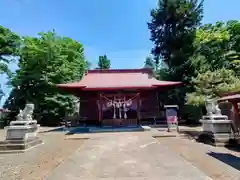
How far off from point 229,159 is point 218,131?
279 centimetres

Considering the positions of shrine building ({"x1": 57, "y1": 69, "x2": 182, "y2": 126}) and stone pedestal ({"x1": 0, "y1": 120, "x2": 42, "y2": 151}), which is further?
shrine building ({"x1": 57, "y1": 69, "x2": 182, "y2": 126})

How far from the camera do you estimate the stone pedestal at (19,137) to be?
809cm

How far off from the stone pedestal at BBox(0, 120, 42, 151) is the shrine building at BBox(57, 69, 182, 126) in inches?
258


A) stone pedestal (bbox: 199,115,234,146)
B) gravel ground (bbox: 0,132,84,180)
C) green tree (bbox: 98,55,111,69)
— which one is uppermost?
green tree (bbox: 98,55,111,69)

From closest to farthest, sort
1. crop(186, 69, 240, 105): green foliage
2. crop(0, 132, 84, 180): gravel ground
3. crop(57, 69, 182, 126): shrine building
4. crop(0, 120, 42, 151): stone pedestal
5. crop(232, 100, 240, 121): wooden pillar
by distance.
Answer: crop(0, 132, 84, 180): gravel ground, crop(0, 120, 42, 151): stone pedestal, crop(232, 100, 240, 121): wooden pillar, crop(186, 69, 240, 105): green foliage, crop(57, 69, 182, 126): shrine building

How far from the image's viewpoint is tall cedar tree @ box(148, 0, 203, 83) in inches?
810

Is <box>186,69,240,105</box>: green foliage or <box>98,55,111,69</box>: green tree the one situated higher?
<box>98,55,111,69</box>: green tree

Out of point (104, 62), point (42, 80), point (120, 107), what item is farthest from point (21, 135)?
point (104, 62)

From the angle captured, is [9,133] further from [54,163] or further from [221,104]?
[221,104]

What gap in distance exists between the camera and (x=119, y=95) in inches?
630

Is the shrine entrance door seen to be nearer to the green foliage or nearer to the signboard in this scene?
the signboard

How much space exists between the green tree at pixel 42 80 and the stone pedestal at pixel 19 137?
1185cm

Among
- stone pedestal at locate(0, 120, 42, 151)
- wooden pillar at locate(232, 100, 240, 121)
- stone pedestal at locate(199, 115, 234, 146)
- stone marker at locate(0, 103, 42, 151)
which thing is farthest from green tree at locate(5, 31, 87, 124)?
wooden pillar at locate(232, 100, 240, 121)

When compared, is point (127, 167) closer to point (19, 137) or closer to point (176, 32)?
point (19, 137)
